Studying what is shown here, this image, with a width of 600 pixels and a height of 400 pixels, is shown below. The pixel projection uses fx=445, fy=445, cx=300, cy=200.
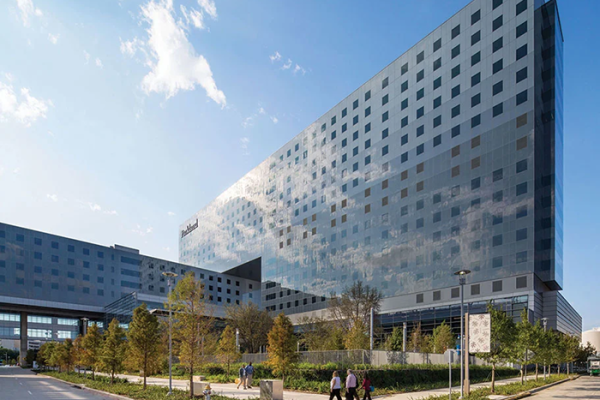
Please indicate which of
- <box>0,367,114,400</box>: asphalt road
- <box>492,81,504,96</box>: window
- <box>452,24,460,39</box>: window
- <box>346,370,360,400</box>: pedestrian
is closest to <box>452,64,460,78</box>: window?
<box>452,24,460,39</box>: window

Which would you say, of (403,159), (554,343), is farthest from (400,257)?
(554,343)

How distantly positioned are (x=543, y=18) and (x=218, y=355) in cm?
5686

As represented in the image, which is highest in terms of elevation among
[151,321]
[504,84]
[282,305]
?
[504,84]

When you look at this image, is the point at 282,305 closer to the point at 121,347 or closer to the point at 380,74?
the point at 380,74

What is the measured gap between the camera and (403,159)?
7000 cm

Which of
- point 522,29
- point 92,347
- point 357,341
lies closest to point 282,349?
point 357,341

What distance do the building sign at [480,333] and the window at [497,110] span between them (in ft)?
135

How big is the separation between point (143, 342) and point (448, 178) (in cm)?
4622

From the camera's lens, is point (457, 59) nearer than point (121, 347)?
No

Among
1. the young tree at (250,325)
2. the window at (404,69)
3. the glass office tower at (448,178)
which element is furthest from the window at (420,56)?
the young tree at (250,325)

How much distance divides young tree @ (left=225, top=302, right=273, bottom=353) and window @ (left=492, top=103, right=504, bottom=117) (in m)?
45.4

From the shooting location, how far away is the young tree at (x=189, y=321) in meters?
25.0

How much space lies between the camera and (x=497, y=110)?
57.8 meters

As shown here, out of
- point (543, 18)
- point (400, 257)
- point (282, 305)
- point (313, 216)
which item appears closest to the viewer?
point (543, 18)
